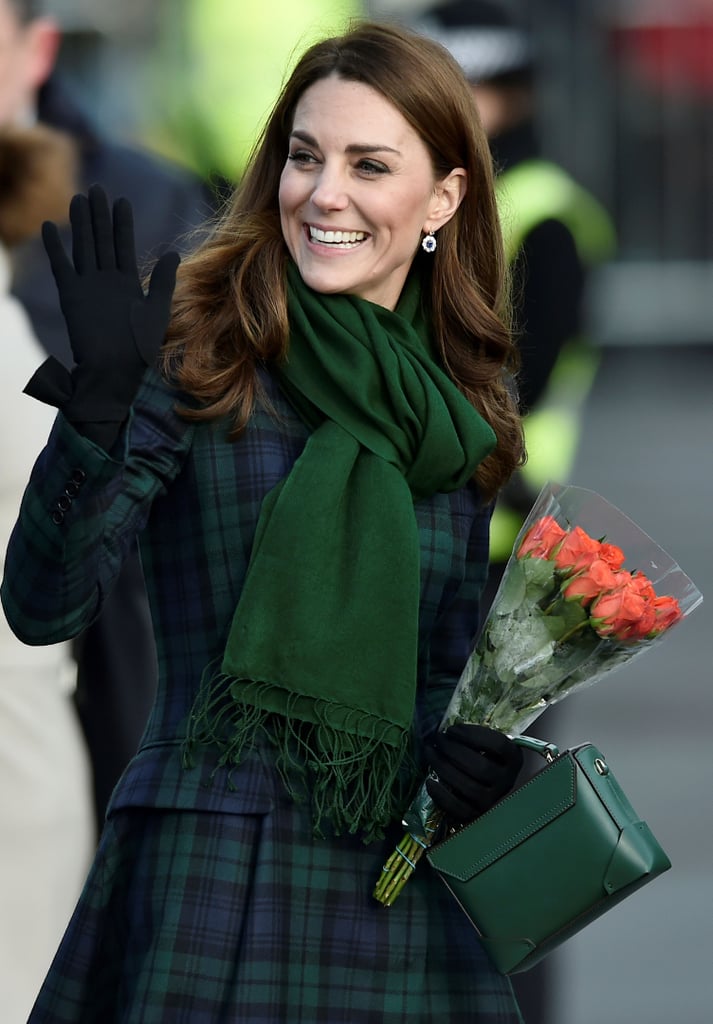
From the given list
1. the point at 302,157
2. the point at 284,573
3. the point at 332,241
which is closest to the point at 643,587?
the point at 284,573

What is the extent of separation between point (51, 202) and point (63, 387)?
194cm

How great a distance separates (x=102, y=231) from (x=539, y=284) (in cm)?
214

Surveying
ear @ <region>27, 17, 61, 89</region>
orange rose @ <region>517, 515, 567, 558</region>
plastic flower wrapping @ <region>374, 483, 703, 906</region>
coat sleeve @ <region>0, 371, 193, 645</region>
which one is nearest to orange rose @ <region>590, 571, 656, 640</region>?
plastic flower wrapping @ <region>374, 483, 703, 906</region>

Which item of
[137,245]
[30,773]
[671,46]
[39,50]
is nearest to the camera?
[30,773]

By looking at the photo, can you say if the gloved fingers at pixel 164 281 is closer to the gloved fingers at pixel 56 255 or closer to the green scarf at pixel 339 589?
the gloved fingers at pixel 56 255

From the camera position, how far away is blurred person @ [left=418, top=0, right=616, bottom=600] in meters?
4.39

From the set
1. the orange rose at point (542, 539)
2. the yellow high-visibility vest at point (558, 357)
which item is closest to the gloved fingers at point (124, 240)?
the orange rose at point (542, 539)

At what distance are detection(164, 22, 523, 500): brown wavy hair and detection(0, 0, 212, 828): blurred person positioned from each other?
0.89 metres

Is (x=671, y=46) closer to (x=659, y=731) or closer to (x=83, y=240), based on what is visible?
(x=659, y=731)

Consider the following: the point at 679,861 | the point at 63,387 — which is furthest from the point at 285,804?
the point at 679,861

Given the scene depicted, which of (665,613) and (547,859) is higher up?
(665,613)

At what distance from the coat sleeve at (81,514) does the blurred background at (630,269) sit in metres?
1.16

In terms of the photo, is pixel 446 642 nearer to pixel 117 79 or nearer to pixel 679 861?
pixel 679 861

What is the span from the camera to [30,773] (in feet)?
12.6
